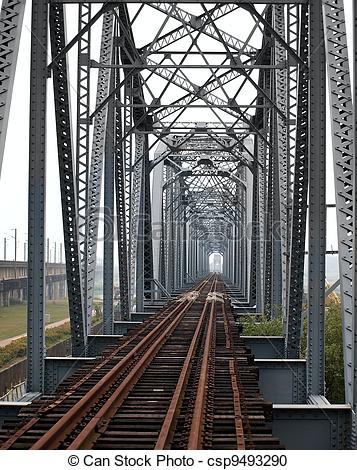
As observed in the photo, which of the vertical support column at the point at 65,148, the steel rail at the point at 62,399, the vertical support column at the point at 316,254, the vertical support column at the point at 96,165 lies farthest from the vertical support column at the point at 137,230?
the vertical support column at the point at 316,254

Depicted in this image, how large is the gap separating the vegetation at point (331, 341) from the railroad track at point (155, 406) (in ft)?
13.1

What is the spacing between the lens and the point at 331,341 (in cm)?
1938

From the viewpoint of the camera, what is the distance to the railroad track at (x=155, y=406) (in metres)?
7.14

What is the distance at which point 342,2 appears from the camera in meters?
11.1

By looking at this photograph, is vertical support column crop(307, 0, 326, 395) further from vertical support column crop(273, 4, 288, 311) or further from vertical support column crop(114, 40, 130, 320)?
vertical support column crop(114, 40, 130, 320)

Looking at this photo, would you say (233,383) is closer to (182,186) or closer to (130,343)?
(130,343)

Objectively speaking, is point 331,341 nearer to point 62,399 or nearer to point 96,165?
point 96,165

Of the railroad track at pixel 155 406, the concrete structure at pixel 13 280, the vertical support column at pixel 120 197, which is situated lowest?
the railroad track at pixel 155 406

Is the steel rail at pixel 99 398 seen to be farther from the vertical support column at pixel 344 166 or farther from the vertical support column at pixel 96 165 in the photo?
the vertical support column at pixel 344 166

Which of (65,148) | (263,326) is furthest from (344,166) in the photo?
(263,326)

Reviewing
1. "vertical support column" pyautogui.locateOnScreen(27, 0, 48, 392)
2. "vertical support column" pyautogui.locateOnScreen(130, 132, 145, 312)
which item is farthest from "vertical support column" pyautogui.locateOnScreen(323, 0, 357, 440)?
"vertical support column" pyautogui.locateOnScreen(130, 132, 145, 312)

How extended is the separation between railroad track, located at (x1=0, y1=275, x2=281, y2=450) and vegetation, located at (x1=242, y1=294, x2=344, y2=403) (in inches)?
157

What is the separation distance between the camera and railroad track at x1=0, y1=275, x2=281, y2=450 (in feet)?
23.4
